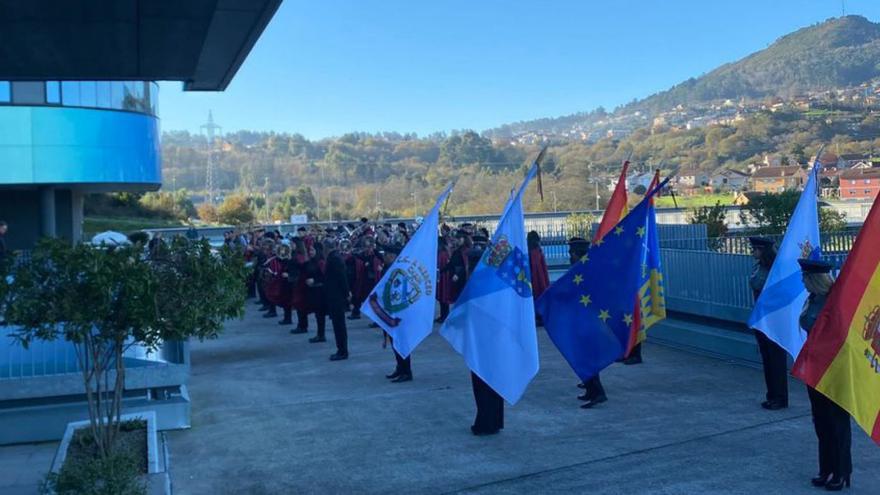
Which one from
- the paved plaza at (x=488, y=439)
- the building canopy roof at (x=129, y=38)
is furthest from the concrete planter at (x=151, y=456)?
the building canopy roof at (x=129, y=38)

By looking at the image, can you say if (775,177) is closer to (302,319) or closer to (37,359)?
(302,319)

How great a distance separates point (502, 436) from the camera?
834cm

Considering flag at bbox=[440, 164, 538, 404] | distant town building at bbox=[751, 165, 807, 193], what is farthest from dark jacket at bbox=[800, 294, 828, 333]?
distant town building at bbox=[751, 165, 807, 193]

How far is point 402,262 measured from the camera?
32.9 ft

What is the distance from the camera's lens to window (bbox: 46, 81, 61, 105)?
95.8 ft

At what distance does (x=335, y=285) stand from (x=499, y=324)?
5215 millimetres

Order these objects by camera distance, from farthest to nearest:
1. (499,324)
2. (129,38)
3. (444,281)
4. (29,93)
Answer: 1. (29,93)
2. (444,281)
3. (499,324)
4. (129,38)

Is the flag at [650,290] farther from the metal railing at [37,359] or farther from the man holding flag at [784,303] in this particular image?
the metal railing at [37,359]

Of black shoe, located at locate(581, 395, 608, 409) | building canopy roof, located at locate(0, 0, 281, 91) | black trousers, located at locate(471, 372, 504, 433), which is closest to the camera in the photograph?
building canopy roof, located at locate(0, 0, 281, 91)

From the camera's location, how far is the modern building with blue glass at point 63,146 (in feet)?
93.6

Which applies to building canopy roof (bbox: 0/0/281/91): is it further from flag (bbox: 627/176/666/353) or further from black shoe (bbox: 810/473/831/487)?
black shoe (bbox: 810/473/831/487)

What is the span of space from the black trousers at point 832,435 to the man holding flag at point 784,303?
1976mm

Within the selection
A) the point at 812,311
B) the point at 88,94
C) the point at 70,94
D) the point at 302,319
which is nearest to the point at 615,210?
the point at 812,311

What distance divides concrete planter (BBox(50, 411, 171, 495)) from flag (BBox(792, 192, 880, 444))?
15.8ft
